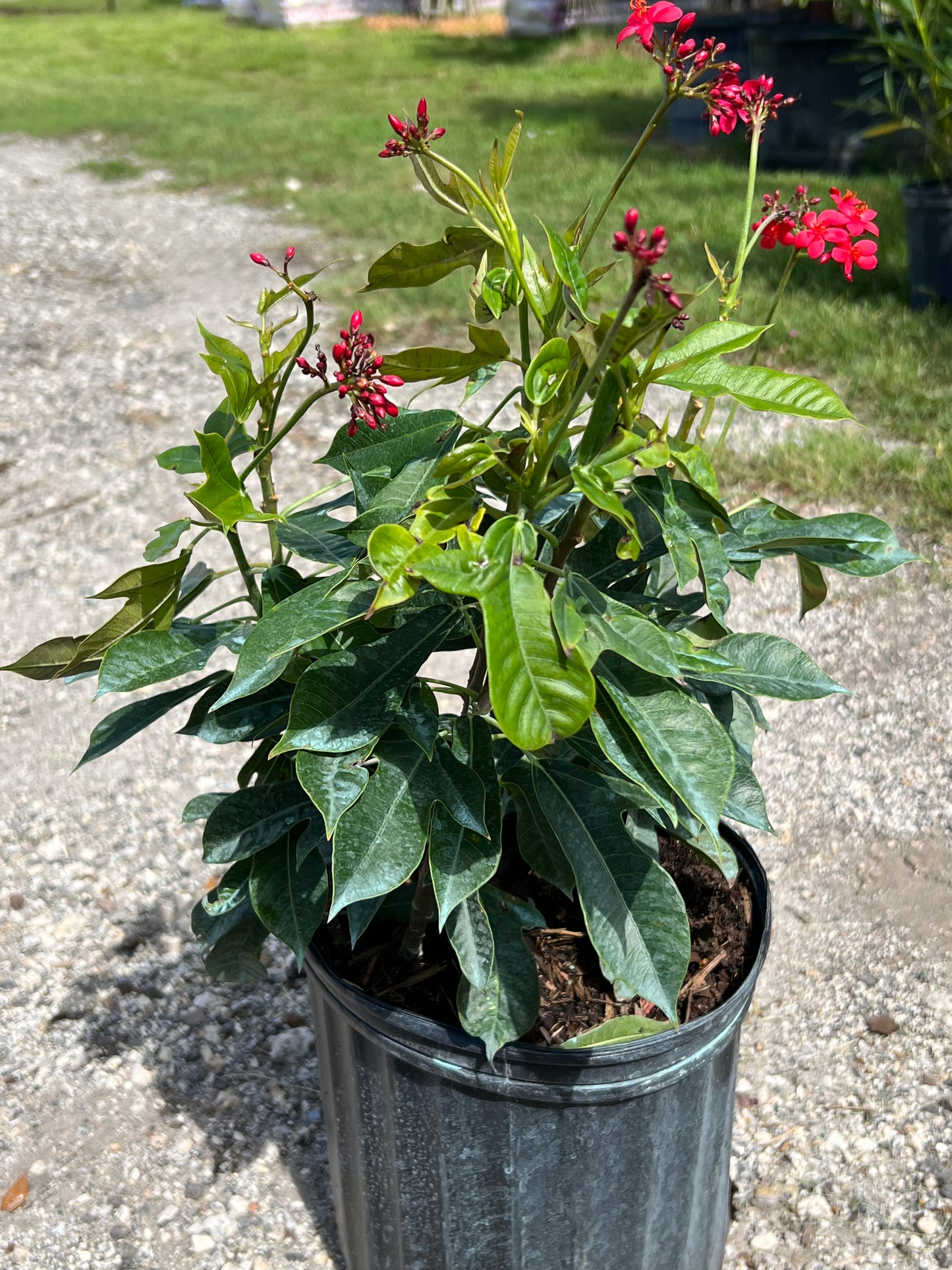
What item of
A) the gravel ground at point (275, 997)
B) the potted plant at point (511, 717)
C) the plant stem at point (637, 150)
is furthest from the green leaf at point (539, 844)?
the gravel ground at point (275, 997)

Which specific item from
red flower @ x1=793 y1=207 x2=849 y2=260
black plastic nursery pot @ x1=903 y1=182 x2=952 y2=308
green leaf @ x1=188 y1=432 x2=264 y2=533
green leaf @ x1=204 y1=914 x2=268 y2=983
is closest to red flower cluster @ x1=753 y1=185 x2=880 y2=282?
red flower @ x1=793 y1=207 x2=849 y2=260

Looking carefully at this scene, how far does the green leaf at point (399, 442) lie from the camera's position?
0.97 m

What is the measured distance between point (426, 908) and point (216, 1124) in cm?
70

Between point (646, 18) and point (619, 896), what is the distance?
71 cm

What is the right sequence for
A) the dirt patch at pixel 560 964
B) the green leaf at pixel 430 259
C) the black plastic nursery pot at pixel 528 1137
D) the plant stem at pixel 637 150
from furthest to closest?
the dirt patch at pixel 560 964 → the black plastic nursery pot at pixel 528 1137 → the green leaf at pixel 430 259 → the plant stem at pixel 637 150

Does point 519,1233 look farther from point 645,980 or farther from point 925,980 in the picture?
point 925,980

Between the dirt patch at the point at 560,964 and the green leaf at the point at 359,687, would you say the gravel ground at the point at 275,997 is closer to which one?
the dirt patch at the point at 560,964

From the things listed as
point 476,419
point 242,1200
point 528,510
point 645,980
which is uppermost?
point 528,510

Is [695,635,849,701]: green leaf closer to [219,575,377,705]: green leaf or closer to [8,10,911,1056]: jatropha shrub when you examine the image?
[8,10,911,1056]: jatropha shrub

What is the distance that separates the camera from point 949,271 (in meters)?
4.02

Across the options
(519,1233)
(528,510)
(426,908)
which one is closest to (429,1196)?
(519,1233)

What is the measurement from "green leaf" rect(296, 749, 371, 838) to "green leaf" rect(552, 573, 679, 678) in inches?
8.5

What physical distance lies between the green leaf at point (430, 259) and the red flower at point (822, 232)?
32cm

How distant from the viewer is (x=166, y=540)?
105cm
